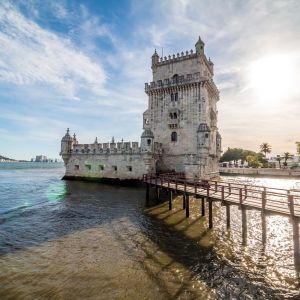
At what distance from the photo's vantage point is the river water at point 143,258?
7504mm

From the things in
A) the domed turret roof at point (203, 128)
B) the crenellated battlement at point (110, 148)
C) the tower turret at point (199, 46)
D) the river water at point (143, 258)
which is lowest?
the river water at point (143, 258)

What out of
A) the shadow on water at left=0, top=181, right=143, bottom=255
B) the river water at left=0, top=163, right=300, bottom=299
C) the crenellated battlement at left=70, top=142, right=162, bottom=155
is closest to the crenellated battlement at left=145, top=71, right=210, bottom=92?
the crenellated battlement at left=70, top=142, right=162, bottom=155

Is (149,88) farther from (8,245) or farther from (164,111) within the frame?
(8,245)

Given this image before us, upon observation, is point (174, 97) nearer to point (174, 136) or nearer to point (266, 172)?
point (174, 136)

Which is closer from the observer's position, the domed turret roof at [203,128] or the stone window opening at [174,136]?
the domed turret roof at [203,128]

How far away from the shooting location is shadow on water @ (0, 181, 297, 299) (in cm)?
778

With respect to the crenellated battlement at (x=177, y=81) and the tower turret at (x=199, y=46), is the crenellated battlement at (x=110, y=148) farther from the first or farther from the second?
the tower turret at (x=199, y=46)

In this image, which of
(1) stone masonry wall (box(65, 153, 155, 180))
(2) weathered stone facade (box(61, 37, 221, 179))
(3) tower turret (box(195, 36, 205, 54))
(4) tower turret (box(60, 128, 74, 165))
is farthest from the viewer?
(4) tower turret (box(60, 128, 74, 165))

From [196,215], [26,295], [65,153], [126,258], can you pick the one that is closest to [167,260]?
[126,258]

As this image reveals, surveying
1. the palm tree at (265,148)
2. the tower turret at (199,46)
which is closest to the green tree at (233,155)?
the palm tree at (265,148)

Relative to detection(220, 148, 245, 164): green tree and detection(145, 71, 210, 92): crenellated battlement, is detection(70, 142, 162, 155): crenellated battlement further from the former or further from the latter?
detection(220, 148, 245, 164): green tree

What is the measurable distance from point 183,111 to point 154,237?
23019mm

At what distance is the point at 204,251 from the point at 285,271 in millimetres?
3257

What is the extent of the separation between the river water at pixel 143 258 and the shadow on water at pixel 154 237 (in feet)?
0.12
